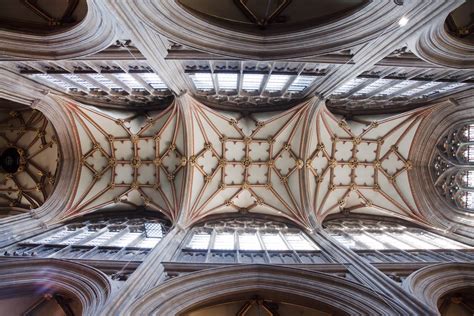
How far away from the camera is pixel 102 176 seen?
45.9ft

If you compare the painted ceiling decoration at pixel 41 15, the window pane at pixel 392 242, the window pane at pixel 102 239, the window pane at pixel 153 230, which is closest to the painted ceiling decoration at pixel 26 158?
the window pane at pixel 102 239

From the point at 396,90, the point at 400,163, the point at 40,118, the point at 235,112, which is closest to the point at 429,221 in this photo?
the point at 400,163

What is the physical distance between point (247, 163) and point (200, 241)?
4.36 metres

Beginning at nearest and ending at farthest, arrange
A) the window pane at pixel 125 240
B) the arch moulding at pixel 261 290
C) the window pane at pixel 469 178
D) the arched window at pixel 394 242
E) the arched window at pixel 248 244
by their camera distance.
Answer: the arch moulding at pixel 261 290 < the arched window at pixel 248 244 < the arched window at pixel 394 242 < the window pane at pixel 125 240 < the window pane at pixel 469 178

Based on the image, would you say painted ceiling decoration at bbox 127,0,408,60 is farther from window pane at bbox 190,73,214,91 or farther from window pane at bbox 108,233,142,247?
window pane at bbox 108,233,142,247

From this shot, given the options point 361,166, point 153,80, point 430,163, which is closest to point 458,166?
point 430,163

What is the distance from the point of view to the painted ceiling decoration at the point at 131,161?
13.3 meters

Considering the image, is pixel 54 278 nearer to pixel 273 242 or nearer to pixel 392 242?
pixel 273 242

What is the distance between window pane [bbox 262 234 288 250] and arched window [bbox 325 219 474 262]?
214cm

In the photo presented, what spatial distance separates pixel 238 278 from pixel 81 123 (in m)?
9.39

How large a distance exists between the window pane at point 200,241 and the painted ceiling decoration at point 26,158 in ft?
22.1

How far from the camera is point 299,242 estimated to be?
11172 millimetres

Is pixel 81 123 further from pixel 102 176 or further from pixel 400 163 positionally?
pixel 400 163

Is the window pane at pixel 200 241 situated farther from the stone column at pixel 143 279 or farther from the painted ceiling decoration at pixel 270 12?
the painted ceiling decoration at pixel 270 12
